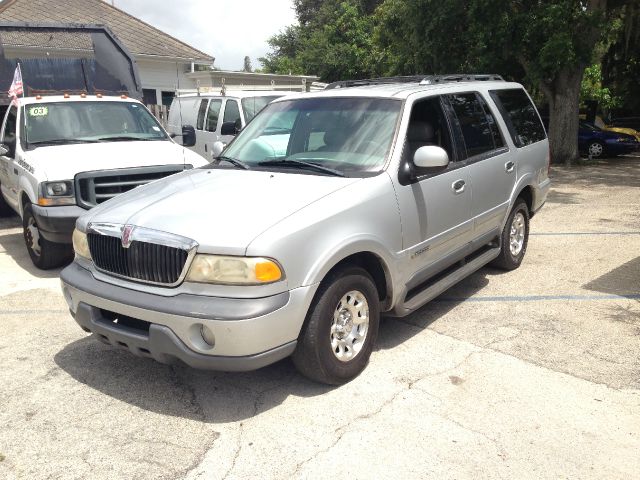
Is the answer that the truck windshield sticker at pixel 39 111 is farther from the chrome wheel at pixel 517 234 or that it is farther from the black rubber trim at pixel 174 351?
the chrome wheel at pixel 517 234

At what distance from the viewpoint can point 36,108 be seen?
772 cm

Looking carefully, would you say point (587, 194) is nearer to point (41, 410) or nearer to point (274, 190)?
point (274, 190)

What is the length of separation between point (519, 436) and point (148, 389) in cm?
233

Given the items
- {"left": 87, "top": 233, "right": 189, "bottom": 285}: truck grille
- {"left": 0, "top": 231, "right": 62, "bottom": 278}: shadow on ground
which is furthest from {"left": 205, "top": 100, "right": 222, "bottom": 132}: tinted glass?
{"left": 87, "top": 233, "right": 189, "bottom": 285}: truck grille

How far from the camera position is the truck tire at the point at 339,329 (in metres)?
3.56

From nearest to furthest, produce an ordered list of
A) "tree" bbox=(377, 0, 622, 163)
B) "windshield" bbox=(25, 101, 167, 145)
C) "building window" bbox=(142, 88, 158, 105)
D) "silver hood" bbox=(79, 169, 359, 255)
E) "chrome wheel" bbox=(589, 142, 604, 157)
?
"silver hood" bbox=(79, 169, 359, 255) < "windshield" bbox=(25, 101, 167, 145) < "tree" bbox=(377, 0, 622, 163) < "chrome wheel" bbox=(589, 142, 604, 157) < "building window" bbox=(142, 88, 158, 105)

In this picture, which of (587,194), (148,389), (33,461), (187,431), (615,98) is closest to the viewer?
(33,461)

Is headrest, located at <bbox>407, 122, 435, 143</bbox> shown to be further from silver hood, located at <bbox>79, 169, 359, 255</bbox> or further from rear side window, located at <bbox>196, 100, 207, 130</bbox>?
rear side window, located at <bbox>196, 100, 207, 130</bbox>

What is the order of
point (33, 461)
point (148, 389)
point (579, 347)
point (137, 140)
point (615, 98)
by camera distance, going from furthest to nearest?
point (615, 98) → point (137, 140) → point (579, 347) → point (148, 389) → point (33, 461)

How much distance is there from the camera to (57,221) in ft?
20.3

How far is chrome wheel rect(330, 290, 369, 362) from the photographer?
12.4ft

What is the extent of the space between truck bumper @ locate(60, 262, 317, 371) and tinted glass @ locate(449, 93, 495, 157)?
2466 mm

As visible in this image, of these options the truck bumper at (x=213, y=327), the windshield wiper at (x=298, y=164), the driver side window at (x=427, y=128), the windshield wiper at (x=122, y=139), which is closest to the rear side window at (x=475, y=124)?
the driver side window at (x=427, y=128)

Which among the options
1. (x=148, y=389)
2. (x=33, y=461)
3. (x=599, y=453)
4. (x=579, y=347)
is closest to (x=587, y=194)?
(x=579, y=347)
